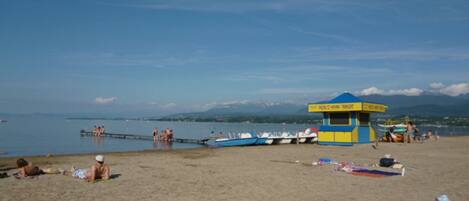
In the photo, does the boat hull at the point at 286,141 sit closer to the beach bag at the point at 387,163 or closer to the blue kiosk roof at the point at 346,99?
the blue kiosk roof at the point at 346,99

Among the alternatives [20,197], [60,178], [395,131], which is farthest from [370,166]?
[395,131]

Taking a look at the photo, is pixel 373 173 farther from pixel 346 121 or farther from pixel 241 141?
pixel 241 141

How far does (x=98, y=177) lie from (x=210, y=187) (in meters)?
3.38

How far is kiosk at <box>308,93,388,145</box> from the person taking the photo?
92.4 feet

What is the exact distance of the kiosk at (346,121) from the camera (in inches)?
1109

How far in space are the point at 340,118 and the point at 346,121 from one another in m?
0.48

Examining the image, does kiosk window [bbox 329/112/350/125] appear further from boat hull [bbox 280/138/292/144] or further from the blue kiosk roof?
boat hull [bbox 280/138/292/144]

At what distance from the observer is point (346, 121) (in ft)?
95.3

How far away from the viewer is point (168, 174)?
1401 cm

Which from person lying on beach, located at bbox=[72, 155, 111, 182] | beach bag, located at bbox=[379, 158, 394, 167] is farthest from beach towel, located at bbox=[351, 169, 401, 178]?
person lying on beach, located at bbox=[72, 155, 111, 182]

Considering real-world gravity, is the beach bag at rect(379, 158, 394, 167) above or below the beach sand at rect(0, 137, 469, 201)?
above

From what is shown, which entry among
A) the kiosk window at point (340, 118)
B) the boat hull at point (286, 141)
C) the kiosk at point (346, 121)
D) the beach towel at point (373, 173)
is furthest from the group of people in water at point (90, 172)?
the boat hull at point (286, 141)

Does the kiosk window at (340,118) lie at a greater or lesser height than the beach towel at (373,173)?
greater

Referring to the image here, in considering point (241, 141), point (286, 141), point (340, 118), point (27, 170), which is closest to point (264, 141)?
point (241, 141)
